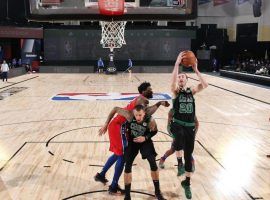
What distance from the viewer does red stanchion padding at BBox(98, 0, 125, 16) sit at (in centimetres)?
1009

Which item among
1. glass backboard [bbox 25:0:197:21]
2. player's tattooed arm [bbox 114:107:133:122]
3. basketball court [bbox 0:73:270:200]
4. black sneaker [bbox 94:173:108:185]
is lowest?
basketball court [bbox 0:73:270:200]

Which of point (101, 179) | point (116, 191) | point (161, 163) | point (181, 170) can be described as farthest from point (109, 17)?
point (116, 191)

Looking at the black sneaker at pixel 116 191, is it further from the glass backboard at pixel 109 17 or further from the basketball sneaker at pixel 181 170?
the glass backboard at pixel 109 17

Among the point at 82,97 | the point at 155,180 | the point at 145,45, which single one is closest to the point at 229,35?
the point at 145,45

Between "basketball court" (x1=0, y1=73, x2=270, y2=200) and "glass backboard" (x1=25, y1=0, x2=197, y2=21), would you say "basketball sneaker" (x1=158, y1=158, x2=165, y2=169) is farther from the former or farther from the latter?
"glass backboard" (x1=25, y1=0, x2=197, y2=21)

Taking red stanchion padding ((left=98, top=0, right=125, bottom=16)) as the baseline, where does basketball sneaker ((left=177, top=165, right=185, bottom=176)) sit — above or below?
below

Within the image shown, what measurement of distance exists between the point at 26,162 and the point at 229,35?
3236 cm

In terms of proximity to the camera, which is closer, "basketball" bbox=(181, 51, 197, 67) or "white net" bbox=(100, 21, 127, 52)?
"basketball" bbox=(181, 51, 197, 67)

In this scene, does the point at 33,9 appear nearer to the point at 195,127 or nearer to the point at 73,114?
the point at 73,114

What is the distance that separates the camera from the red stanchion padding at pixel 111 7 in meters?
10.1

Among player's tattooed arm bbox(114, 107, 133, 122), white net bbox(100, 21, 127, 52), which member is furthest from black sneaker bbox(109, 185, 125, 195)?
white net bbox(100, 21, 127, 52)

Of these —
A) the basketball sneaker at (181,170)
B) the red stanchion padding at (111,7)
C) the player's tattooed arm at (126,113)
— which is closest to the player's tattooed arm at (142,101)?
the player's tattooed arm at (126,113)

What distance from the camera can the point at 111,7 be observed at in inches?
401

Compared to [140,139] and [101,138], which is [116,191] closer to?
[140,139]
